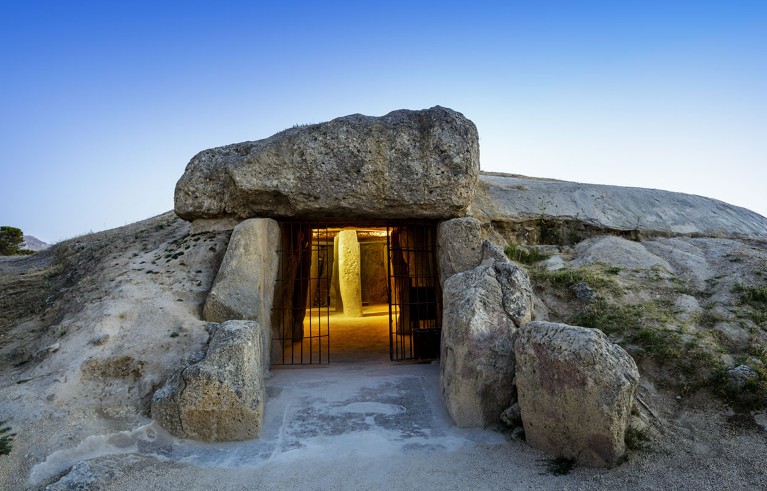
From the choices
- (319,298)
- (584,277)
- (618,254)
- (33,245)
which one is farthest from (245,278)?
(33,245)

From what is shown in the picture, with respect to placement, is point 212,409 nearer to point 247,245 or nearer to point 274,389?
point 274,389

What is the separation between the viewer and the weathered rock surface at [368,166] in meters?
7.64

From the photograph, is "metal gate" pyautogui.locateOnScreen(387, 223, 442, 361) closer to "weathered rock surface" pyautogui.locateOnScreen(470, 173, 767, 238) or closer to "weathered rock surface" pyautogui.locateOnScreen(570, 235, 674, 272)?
"weathered rock surface" pyautogui.locateOnScreen(470, 173, 767, 238)

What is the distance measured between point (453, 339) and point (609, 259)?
3657mm

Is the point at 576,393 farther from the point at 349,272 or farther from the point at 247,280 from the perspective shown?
the point at 349,272

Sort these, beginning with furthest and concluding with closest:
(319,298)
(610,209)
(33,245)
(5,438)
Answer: (33,245)
(610,209)
(319,298)
(5,438)

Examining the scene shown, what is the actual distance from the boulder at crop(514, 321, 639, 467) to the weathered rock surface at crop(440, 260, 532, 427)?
511 millimetres

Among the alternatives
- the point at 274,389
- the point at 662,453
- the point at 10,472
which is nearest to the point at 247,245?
the point at 274,389

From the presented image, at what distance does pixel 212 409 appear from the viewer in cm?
494

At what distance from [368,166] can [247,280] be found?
93.2 inches

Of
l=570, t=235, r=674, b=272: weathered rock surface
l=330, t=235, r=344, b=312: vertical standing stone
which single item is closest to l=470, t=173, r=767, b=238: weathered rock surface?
l=570, t=235, r=674, b=272: weathered rock surface

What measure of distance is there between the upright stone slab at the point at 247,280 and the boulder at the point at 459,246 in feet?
8.50

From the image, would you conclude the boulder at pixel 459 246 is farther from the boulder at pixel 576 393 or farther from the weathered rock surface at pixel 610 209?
the boulder at pixel 576 393

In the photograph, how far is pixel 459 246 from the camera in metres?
7.67
